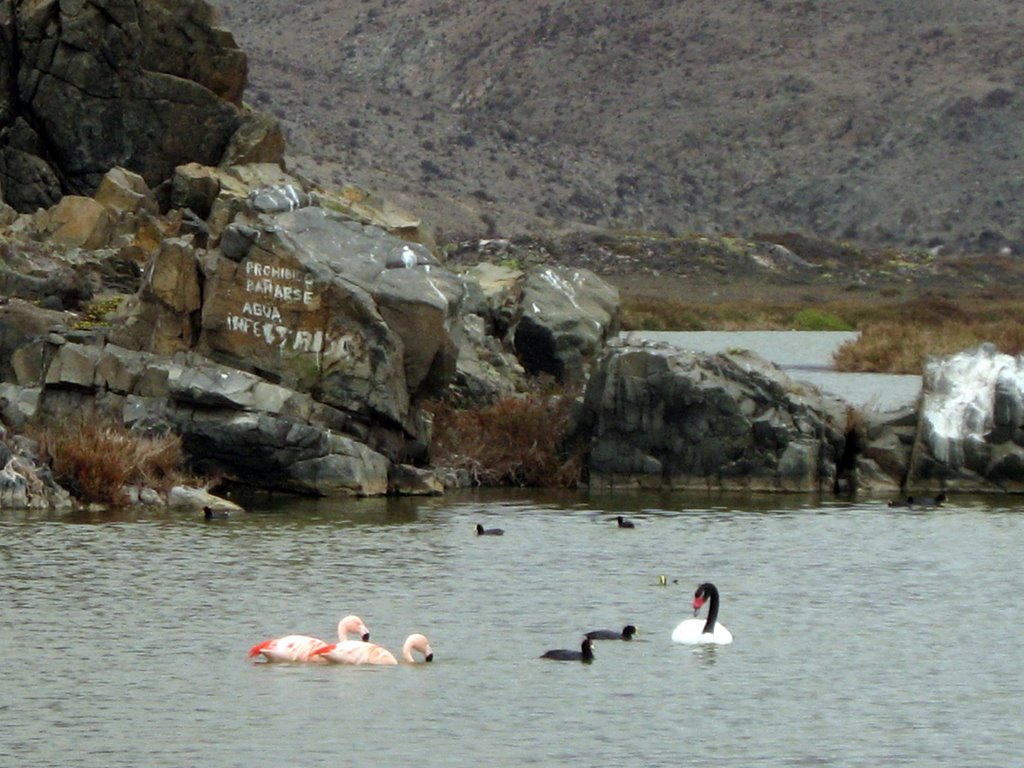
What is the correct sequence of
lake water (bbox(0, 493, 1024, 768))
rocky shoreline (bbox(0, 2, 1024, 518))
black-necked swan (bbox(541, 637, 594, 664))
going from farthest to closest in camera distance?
rocky shoreline (bbox(0, 2, 1024, 518))
black-necked swan (bbox(541, 637, 594, 664))
lake water (bbox(0, 493, 1024, 768))

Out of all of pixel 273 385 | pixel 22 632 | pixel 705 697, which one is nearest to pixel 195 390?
pixel 273 385

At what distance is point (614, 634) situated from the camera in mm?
21031

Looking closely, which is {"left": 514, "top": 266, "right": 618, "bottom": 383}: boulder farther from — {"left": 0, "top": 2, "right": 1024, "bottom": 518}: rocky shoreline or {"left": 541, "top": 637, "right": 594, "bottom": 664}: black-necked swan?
{"left": 541, "top": 637, "right": 594, "bottom": 664}: black-necked swan

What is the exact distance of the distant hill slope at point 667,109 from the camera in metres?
129

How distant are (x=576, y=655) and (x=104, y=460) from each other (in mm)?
11678

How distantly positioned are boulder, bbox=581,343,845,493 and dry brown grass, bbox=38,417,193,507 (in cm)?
695

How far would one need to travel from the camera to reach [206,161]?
3919 centimetres

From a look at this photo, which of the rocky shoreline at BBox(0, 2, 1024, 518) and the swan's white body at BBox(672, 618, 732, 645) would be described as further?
the rocky shoreline at BBox(0, 2, 1024, 518)

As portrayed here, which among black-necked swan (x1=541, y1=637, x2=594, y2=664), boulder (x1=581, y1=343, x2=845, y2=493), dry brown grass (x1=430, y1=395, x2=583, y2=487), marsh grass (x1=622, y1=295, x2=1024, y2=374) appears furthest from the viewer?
marsh grass (x1=622, y1=295, x2=1024, y2=374)

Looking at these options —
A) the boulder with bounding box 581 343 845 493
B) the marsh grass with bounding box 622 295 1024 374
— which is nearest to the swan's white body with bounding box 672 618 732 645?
the boulder with bounding box 581 343 845 493

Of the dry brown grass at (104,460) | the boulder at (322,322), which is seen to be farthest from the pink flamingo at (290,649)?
the boulder at (322,322)

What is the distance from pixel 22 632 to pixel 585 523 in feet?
35.0

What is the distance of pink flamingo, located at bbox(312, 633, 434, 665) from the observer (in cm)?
1955

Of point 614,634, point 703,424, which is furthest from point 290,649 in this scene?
point 703,424
